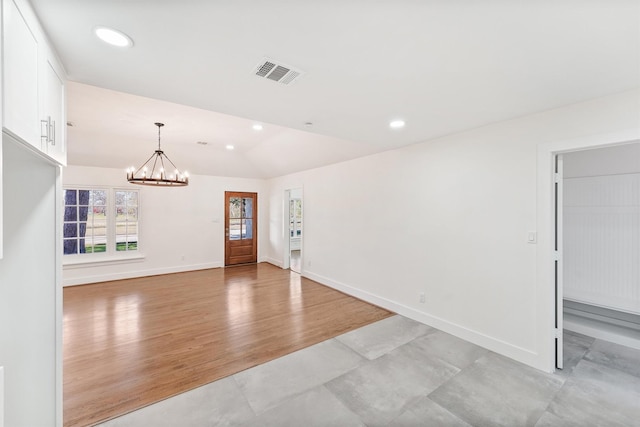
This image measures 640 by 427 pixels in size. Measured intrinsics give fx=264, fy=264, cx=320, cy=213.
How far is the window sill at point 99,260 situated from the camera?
5375mm

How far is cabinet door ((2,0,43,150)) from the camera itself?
3.30 ft

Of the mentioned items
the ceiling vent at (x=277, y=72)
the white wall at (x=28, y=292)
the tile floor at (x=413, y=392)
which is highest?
the ceiling vent at (x=277, y=72)

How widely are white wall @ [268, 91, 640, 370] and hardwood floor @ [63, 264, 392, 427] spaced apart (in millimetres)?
827

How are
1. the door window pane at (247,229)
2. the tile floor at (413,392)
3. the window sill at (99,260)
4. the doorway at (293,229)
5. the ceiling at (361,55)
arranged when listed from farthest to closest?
the door window pane at (247,229) < the doorway at (293,229) < the window sill at (99,260) < the tile floor at (413,392) < the ceiling at (361,55)

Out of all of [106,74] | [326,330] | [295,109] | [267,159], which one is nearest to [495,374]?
[326,330]

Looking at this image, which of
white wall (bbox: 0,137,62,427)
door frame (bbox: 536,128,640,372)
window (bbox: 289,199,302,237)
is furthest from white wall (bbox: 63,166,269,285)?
door frame (bbox: 536,128,640,372)

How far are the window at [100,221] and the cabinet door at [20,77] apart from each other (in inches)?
220

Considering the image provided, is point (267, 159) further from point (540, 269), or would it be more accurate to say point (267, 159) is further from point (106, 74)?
point (540, 269)

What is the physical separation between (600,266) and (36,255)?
5.81m

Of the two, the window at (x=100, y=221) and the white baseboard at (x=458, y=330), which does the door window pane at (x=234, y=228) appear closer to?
the window at (x=100, y=221)

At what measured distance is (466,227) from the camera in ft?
10.6

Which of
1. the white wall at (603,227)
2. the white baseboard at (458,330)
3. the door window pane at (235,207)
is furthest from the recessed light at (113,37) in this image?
the door window pane at (235,207)

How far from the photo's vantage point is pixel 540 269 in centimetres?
261

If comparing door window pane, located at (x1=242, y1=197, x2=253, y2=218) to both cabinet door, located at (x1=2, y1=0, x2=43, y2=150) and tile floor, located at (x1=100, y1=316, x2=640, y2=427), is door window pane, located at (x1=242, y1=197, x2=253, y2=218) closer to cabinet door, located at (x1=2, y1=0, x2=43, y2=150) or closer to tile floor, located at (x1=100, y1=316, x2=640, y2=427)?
tile floor, located at (x1=100, y1=316, x2=640, y2=427)
